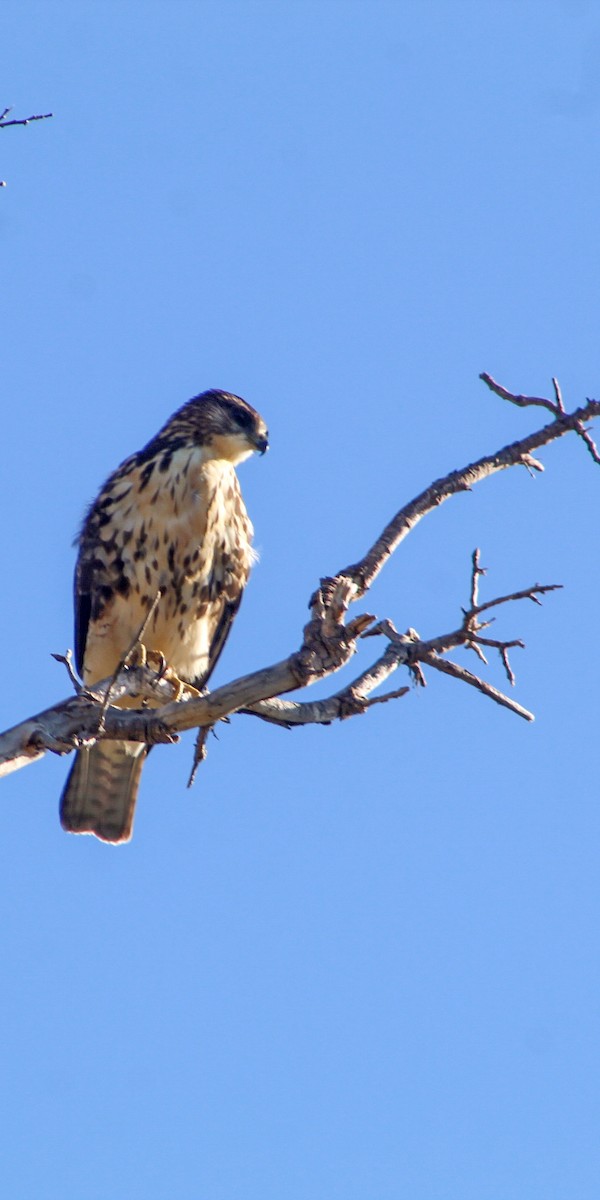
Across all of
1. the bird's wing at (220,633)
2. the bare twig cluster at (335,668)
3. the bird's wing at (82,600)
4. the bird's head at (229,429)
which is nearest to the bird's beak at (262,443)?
the bird's head at (229,429)

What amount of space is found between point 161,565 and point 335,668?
6.89 ft

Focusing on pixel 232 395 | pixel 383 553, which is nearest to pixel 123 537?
pixel 232 395

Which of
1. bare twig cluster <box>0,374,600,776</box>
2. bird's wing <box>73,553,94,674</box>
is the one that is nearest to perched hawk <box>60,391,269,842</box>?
bird's wing <box>73,553,94,674</box>

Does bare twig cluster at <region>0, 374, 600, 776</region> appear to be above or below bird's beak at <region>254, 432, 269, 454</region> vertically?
below

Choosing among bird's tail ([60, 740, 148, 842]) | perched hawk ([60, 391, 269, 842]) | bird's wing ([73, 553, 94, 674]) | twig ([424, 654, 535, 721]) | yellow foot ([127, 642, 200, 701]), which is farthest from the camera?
bird's tail ([60, 740, 148, 842])

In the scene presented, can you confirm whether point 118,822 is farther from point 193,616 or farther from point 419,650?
point 419,650

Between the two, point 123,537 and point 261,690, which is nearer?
point 261,690

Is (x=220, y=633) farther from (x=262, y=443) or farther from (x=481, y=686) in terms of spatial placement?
(x=481, y=686)

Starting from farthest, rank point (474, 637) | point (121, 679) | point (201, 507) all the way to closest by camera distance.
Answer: point (201, 507)
point (121, 679)
point (474, 637)

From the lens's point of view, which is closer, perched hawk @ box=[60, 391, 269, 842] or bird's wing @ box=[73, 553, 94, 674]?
perched hawk @ box=[60, 391, 269, 842]

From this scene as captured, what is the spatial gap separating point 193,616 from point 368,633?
2.07 metres

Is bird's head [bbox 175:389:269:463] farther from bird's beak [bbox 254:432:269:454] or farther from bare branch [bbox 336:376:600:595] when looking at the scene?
bare branch [bbox 336:376:600:595]

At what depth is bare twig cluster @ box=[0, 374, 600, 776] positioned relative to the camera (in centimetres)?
373

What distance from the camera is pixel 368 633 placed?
3.88 metres
